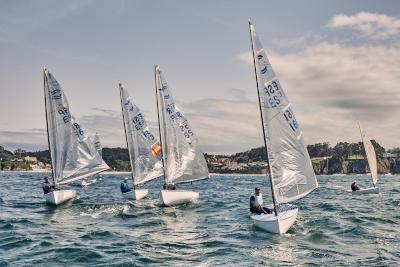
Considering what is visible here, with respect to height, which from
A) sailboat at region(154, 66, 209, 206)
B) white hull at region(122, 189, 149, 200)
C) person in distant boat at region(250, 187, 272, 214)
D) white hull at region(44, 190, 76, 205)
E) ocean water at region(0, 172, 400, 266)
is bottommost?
ocean water at region(0, 172, 400, 266)

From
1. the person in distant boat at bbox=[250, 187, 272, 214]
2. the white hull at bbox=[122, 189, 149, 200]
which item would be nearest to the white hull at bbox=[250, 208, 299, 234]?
the person in distant boat at bbox=[250, 187, 272, 214]

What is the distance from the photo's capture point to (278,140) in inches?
866

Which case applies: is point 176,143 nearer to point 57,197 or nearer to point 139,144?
point 139,144

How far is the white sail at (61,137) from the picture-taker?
3594cm

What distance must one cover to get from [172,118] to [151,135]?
19.5 feet

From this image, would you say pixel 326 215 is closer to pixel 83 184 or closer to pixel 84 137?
pixel 84 137

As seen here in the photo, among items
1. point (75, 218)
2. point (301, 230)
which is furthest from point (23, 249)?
point (301, 230)

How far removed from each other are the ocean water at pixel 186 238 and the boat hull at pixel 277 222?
1.20ft

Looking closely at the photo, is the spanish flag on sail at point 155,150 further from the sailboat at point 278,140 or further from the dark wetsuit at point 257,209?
the sailboat at point 278,140

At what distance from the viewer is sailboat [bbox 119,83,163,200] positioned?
132ft

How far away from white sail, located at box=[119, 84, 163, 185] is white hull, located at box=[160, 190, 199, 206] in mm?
6973

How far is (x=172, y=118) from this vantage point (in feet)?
116

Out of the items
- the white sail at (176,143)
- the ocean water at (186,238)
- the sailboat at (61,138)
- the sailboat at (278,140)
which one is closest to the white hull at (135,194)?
the sailboat at (61,138)

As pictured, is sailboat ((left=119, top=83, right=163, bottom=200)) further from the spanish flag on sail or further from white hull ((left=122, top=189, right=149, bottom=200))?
white hull ((left=122, top=189, right=149, bottom=200))
